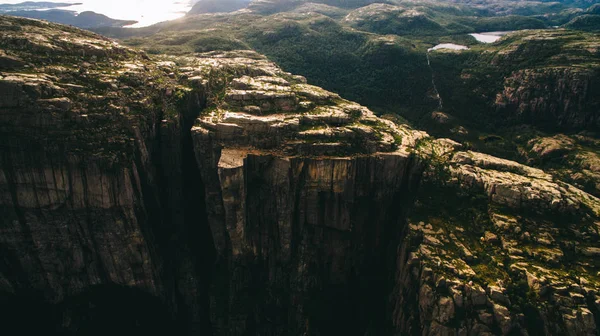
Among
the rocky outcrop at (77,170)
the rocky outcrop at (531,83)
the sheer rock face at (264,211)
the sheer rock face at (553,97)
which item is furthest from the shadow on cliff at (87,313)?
the sheer rock face at (553,97)

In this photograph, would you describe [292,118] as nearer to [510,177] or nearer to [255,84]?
[255,84]

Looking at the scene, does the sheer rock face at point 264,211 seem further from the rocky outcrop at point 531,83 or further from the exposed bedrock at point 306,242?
the rocky outcrop at point 531,83

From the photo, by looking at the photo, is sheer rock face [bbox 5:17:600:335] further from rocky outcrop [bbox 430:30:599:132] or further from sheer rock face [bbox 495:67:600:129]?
rocky outcrop [bbox 430:30:599:132]

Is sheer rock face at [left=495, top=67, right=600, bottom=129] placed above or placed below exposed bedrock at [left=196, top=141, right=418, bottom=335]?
above

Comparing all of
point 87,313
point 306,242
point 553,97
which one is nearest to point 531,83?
point 553,97

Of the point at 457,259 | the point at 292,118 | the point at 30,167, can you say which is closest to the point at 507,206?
the point at 457,259

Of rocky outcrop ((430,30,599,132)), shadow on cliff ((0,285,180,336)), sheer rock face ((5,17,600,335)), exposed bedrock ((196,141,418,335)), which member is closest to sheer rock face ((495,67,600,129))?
rocky outcrop ((430,30,599,132))
